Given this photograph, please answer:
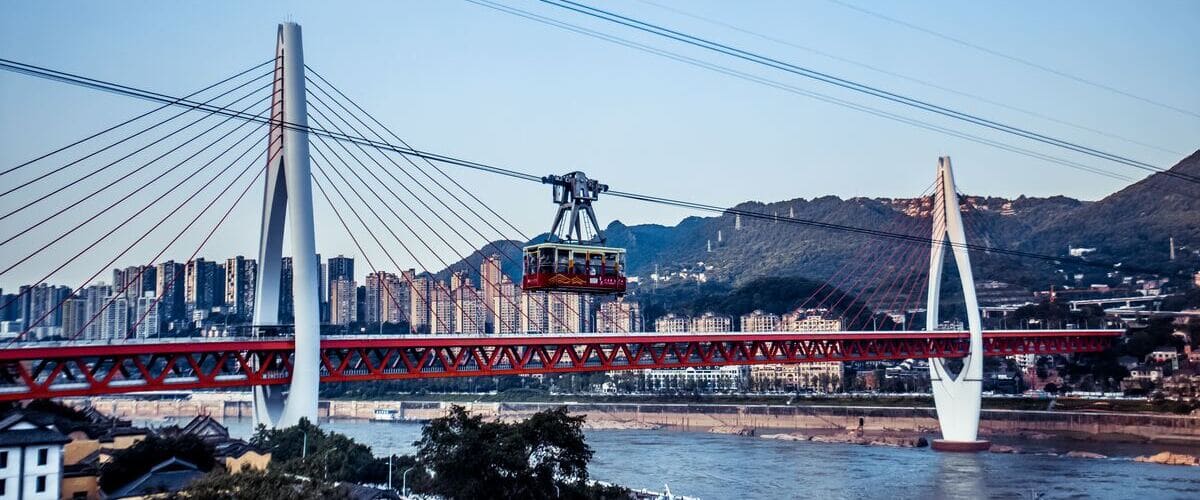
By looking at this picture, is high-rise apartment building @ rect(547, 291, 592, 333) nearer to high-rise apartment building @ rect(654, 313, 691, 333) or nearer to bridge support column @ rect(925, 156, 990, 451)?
high-rise apartment building @ rect(654, 313, 691, 333)

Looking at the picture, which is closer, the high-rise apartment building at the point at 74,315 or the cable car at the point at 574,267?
the cable car at the point at 574,267

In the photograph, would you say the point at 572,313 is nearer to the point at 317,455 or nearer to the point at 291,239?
the point at 317,455

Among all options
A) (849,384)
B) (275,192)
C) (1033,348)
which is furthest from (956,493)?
(849,384)

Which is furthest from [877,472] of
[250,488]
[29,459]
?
[250,488]

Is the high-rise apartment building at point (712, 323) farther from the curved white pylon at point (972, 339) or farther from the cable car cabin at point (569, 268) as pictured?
the cable car cabin at point (569, 268)

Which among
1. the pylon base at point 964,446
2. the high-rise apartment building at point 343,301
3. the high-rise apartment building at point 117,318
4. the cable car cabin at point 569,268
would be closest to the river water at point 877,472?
the pylon base at point 964,446

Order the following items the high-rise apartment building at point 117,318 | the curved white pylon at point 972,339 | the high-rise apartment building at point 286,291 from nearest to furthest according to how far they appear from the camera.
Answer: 1. the curved white pylon at point 972,339
2. the high-rise apartment building at point 286,291
3. the high-rise apartment building at point 117,318

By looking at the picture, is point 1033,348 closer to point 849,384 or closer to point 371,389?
point 849,384

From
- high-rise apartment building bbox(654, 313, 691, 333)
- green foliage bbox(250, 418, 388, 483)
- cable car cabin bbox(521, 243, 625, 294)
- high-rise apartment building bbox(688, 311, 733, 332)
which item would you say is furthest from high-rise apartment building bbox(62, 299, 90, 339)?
cable car cabin bbox(521, 243, 625, 294)
